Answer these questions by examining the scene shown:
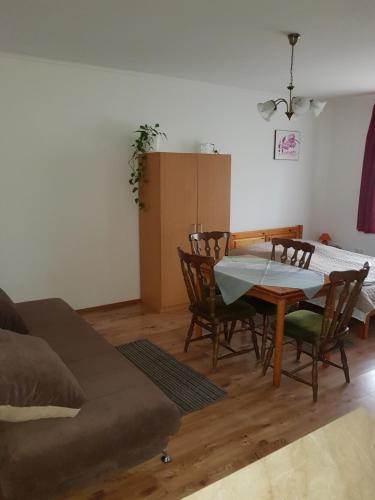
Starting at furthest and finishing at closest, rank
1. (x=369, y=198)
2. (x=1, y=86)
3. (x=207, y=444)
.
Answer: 1. (x=369, y=198)
2. (x=1, y=86)
3. (x=207, y=444)

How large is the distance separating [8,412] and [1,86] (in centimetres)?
298

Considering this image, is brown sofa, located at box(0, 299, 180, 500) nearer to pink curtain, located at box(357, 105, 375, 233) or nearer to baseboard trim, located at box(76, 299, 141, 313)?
baseboard trim, located at box(76, 299, 141, 313)

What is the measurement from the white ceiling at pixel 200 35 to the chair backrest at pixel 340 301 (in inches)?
65.1

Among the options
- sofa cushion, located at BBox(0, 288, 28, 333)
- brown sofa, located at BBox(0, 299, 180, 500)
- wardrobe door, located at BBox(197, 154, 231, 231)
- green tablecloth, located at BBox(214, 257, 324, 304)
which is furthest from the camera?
wardrobe door, located at BBox(197, 154, 231, 231)

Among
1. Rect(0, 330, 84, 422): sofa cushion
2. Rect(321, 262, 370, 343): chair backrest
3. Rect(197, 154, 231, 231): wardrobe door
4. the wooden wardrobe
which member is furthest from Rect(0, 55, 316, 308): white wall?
Rect(321, 262, 370, 343): chair backrest

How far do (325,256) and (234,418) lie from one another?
2.70 metres

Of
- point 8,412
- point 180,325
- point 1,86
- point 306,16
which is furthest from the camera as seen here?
point 180,325

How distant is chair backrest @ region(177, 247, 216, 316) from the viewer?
2819mm

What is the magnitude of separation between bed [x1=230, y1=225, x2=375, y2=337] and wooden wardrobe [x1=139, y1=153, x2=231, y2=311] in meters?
0.73

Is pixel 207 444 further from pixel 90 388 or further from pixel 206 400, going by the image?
pixel 90 388

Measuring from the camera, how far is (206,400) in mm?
2641

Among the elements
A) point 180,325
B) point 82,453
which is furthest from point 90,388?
point 180,325

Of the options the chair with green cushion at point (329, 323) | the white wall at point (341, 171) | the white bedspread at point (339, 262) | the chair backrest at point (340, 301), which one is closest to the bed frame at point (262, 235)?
the white bedspread at point (339, 262)

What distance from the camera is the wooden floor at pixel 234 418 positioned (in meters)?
1.94
